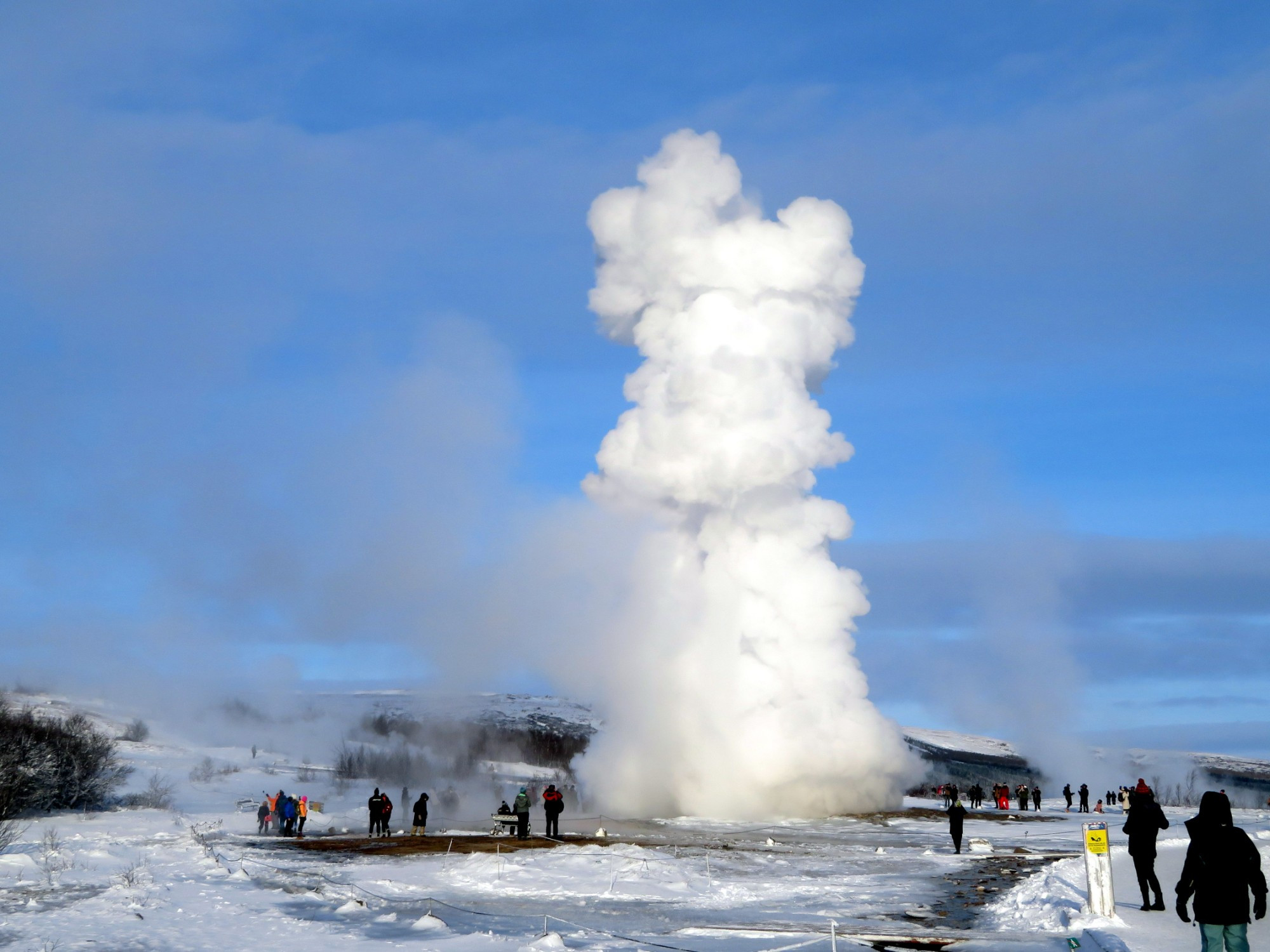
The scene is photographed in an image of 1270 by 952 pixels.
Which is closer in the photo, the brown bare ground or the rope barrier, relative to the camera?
the rope barrier

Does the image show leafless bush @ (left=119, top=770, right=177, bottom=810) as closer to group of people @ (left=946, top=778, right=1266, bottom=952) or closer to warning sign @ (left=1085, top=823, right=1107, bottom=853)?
warning sign @ (left=1085, top=823, right=1107, bottom=853)

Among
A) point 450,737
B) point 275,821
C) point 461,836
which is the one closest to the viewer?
point 461,836

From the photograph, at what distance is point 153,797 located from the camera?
5200 cm

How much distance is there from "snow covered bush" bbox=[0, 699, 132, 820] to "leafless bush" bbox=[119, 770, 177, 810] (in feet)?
2.98

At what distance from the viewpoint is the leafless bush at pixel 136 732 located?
322 feet

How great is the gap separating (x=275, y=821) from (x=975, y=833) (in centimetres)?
2547

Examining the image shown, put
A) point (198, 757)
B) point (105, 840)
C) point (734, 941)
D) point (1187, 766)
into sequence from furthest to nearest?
point (1187, 766) < point (198, 757) < point (105, 840) < point (734, 941)

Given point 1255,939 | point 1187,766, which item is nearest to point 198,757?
point 1255,939

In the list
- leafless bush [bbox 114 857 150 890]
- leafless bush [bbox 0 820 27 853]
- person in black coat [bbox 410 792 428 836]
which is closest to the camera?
leafless bush [bbox 114 857 150 890]

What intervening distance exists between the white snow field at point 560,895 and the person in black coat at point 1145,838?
427mm

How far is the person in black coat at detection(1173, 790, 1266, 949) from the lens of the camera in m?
10.5

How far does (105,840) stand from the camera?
102ft

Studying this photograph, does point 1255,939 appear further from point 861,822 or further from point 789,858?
point 861,822

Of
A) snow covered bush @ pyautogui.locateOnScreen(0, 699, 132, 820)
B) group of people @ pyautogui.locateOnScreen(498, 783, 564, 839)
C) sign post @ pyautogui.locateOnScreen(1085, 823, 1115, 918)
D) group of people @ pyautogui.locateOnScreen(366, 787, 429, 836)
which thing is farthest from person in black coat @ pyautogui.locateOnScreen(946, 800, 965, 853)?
snow covered bush @ pyautogui.locateOnScreen(0, 699, 132, 820)
